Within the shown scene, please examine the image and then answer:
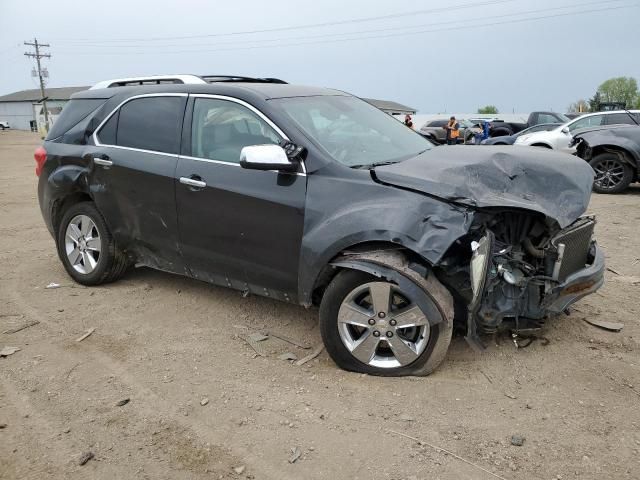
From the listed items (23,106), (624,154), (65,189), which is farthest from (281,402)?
(23,106)

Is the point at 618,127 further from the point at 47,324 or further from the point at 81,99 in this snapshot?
the point at 47,324

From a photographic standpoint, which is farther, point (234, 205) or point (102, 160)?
point (102, 160)

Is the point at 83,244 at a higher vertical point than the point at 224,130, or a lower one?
lower

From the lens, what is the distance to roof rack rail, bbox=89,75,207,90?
15.7 ft

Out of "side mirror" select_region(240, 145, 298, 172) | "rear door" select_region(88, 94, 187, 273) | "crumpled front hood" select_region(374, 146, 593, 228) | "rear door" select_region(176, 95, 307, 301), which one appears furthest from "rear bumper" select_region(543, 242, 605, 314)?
"rear door" select_region(88, 94, 187, 273)

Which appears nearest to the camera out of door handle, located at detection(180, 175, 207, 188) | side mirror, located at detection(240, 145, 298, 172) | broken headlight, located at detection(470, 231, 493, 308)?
broken headlight, located at detection(470, 231, 493, 308)

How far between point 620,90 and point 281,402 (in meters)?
112

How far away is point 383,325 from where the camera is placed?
11.1 feet

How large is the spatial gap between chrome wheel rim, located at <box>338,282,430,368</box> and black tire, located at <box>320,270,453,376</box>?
3 centimetres

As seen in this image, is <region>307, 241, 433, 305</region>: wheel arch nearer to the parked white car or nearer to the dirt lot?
the dirt lot

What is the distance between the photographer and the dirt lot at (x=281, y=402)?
2715mm

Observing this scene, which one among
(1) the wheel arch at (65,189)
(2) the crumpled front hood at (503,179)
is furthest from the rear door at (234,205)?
(1) the wheel arch at (65,189)

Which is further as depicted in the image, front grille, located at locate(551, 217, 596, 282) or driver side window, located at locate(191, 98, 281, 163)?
driver side window, located at locate(191, 98, 281, 163)

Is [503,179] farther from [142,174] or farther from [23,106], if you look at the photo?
[23,106]
